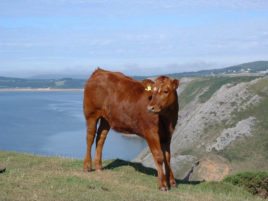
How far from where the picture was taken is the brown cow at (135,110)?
12.0m

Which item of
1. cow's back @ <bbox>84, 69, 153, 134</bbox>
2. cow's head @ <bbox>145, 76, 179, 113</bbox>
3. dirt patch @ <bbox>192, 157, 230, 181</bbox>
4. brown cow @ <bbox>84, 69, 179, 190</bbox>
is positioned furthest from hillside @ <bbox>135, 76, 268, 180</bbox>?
cow's head @ <bbox>145, 76, 179, 113</bbox>

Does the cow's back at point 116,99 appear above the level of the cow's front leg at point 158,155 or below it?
above

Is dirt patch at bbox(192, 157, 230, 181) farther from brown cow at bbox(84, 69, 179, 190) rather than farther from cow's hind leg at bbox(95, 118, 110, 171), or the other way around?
brown cow at bbox(84, 69, 179, 190)

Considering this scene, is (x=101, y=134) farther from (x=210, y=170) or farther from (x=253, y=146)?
(x=253, y=146)

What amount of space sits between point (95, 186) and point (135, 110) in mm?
2162

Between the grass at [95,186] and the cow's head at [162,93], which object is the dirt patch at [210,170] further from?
the cow's head at [162,93]

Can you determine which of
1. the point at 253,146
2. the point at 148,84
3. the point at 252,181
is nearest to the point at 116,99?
the point at 148,84

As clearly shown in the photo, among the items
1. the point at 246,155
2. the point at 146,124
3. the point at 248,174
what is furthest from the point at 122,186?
the point at 246,155

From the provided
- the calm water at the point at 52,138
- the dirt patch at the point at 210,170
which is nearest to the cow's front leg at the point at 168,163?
the dirt patch at the point at 210,170

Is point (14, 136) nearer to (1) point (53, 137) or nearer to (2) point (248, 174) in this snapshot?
(1) point (53, 137)

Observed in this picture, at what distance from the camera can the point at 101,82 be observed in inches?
543

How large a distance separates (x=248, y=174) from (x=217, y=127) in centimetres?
7002

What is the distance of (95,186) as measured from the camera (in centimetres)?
1155

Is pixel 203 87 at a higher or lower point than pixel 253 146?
higher
